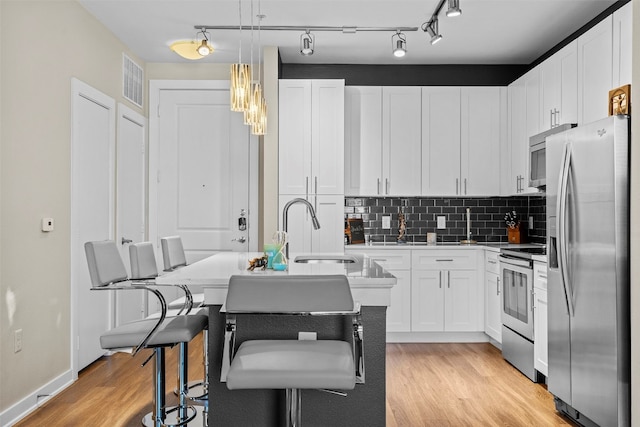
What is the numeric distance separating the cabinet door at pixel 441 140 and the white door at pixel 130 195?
2815 mm

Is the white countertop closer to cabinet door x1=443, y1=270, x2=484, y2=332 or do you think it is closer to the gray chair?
the gray chair

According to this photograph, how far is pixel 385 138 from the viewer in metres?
5.34

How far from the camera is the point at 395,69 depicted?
5582 mm

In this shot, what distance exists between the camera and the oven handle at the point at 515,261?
389 centimetres

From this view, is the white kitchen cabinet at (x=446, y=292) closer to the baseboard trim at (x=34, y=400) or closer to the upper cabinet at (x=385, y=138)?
the upper cabinet at (x=385, y=138)

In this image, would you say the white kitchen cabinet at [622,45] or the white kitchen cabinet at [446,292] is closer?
the white kitchen cabinet at [622,45]

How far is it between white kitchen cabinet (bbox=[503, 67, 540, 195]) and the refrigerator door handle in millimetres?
1577

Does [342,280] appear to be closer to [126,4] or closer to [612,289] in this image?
[612,289]

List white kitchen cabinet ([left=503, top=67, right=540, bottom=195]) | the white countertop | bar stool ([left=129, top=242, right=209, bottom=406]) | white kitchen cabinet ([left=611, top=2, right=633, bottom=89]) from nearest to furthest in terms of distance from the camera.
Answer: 1. the white countertop
2. bar stool ([left=129, top=242, right=209, bottom=406])
3. white kitchen cabinet ([left=611, top=2, right=633, bottom=89])
4. white kitchen cabinet ([left=503, top=67, right=540, bottom=195])

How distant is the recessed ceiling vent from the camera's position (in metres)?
4.89

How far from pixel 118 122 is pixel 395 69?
2800mm

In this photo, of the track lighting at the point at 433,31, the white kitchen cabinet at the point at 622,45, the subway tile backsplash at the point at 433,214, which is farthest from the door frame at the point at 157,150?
the white kitchen cabinet at the point at 622,45

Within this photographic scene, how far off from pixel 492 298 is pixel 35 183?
12.4 feet

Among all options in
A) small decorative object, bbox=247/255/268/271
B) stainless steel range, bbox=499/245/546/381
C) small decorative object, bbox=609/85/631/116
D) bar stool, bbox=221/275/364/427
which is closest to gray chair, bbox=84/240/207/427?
small decorative object, bbox=247/255/268/271
